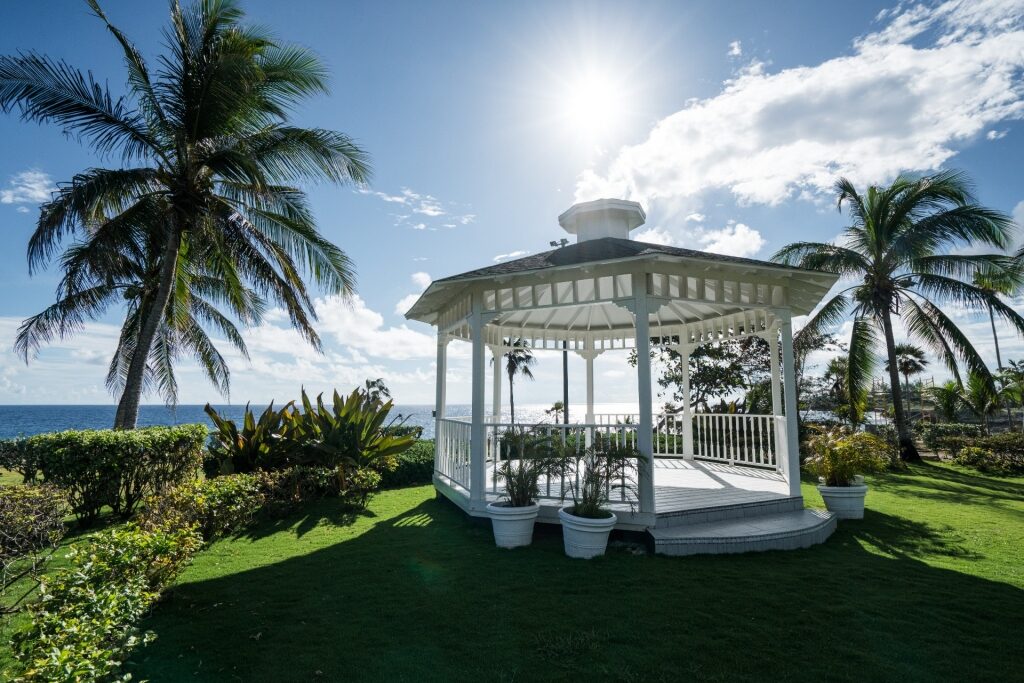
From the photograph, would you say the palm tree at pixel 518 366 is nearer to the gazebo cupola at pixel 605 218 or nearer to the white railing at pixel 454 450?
the white railing at pixel 454 450

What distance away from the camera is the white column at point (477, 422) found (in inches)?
266

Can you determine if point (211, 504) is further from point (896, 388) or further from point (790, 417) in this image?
point (896, 388)

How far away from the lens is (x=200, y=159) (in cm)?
922

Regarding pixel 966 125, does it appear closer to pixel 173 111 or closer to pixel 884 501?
pixel 884 501

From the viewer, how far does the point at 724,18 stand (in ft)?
20.8

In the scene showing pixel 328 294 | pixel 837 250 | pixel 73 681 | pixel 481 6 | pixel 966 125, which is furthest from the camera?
pixel 837 250

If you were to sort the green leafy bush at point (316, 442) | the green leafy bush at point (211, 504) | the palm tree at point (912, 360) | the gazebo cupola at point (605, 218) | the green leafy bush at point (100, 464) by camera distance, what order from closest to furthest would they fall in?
the green leafy bush at point (211, 504) → the green leafy bush at point (100, 464) → the gazebo cupola at point (605, 218) → the green leafy bush at point (316, 442) → the palm tree at point (912, 360)

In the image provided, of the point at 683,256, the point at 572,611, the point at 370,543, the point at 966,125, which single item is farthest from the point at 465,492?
the point at 966,125

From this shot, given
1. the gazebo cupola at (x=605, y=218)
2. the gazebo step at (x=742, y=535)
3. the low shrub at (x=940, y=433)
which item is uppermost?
the gazebo cupola at (x=605, y=218)

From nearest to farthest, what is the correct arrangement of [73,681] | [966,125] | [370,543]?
[73,681] < [370,543] < [966,125]

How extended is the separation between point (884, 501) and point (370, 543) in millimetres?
8398

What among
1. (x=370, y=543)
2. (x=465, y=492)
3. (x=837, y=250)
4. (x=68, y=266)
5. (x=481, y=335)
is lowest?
(x=370, y=543)

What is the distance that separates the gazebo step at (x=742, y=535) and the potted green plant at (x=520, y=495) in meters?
1.40

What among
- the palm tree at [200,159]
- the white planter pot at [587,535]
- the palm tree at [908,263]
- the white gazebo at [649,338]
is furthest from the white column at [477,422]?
the palm tree at [908,263]
